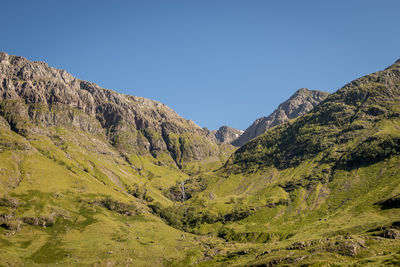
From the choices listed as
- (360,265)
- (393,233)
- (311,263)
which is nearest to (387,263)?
(360,265)

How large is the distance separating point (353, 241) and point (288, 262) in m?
41.0

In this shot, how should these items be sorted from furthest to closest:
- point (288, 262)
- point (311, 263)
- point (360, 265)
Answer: point (288, 262) → point (311, 263) → point (360, 265)

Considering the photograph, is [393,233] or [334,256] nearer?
[334,256]

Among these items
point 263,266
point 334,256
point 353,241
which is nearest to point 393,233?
point 353,241

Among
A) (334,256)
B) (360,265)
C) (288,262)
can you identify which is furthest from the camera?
(288,262)

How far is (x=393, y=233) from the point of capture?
7190 inches

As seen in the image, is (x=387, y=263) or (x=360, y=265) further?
(x=360, y=265)

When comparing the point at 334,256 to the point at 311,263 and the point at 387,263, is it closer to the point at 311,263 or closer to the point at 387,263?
the point at 311,263

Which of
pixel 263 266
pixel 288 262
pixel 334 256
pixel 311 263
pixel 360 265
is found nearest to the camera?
pixel 360 265

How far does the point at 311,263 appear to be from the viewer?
15338 cm

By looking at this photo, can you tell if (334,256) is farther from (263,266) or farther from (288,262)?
(263,266)

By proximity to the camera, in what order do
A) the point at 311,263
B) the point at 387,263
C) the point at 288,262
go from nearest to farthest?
1. the point at 387,263
2. the point at 311,263
3. the point at 288,262

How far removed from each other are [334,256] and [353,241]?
1956 centimetres

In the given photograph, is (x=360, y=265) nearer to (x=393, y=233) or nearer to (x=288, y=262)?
(x=288, y=262)
